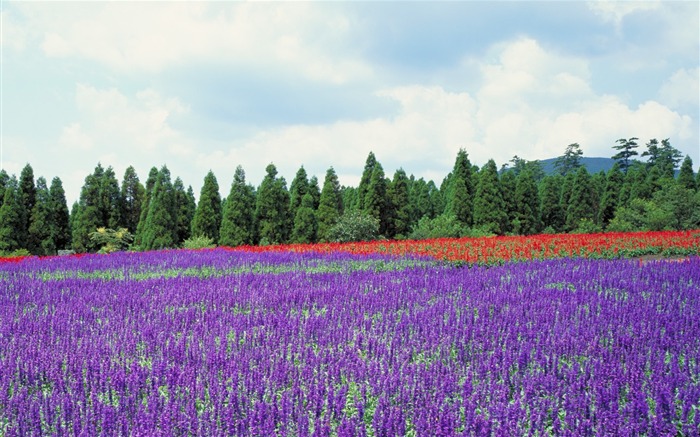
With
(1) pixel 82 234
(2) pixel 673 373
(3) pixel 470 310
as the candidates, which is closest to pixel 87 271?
(3) pixel 470 310

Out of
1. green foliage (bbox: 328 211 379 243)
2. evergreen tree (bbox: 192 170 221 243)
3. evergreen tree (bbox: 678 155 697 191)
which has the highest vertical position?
evergreen tree (bbox: 678 155 697 191)

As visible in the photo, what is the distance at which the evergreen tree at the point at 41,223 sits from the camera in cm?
3036

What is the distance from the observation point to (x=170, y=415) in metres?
3.63

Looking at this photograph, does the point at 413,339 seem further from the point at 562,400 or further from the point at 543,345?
the point at 562,400

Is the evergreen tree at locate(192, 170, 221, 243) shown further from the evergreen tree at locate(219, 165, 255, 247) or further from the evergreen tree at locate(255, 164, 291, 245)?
the evergreen tree at locate(255, 164, 291, 245)

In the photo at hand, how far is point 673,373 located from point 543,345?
1.17 m

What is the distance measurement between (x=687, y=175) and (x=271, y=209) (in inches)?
1214

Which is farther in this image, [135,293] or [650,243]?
[650,243]

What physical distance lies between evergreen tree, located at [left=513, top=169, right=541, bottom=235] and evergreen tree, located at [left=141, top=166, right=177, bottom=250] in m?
21.7

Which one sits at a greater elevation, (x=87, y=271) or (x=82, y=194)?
(x=82, y=194)

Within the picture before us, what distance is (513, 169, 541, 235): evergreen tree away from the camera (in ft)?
116

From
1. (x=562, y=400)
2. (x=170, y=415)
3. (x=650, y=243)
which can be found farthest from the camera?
(x=650, y=243)

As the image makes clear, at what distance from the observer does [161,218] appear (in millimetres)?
26234

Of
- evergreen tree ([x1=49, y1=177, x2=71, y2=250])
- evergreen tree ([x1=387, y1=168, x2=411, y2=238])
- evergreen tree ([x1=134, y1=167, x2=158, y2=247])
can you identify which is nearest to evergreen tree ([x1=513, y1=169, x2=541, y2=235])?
evergreen tree ([x1=387, y1=168, x2=411, y2=238])
